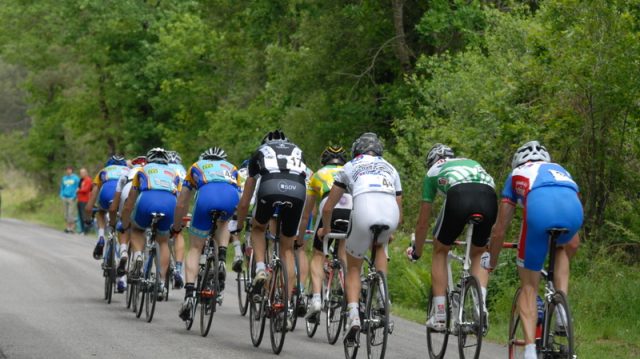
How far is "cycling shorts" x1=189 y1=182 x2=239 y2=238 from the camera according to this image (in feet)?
43.1

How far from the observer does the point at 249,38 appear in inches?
1355

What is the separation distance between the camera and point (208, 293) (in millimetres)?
12695

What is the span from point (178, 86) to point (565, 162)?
978 inches

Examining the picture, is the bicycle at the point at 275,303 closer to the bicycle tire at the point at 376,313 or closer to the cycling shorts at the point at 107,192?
the bicycle tire at the point at 376,313

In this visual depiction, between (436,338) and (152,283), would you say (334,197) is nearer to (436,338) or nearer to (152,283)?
(436,338)

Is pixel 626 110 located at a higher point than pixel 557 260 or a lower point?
higher

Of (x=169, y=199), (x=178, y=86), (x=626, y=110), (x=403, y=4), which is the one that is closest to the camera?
(x=169, y=199)

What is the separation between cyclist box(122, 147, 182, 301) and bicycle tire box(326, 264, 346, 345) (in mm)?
2486

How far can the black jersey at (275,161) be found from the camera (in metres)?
11.8

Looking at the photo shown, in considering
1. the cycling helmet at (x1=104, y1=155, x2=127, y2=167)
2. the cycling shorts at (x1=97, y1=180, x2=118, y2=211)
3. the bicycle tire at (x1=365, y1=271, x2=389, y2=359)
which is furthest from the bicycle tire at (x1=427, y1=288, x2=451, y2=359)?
the cycling helmet at (x1=104, y1=155, x2=127, y2=167)

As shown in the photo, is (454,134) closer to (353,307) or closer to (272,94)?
(353,307)

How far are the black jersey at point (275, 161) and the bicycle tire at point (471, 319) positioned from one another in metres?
2.31

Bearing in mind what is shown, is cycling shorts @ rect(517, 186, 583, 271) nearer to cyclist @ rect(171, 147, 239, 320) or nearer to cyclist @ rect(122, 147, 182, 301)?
cyclist @ rect(171, 147, 239, 320)

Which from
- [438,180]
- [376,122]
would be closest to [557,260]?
[438,180]
